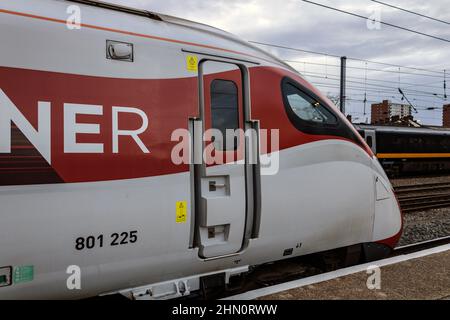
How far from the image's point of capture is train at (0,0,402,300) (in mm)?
3105

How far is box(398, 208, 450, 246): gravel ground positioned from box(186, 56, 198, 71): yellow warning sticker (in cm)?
644

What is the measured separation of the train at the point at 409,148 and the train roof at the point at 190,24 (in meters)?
19.1

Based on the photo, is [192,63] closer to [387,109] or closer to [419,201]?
[419,201]

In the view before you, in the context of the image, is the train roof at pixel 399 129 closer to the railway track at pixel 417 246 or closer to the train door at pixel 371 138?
the train door at pixel 371 138

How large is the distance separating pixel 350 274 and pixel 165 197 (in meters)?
2.55

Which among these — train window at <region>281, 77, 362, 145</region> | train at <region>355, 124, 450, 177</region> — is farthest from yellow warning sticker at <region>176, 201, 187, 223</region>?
train at <region>355, 124, 450, 177</region>

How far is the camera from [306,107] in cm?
489

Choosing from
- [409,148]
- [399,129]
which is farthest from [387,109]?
[399,129]

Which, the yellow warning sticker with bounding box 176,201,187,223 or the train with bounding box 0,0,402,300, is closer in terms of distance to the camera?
the train with bounding box 0,0,402,300

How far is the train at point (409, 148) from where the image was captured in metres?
24.5

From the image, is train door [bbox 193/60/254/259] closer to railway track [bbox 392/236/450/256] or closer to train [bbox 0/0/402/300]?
train [bbox 0/0/402/300]
